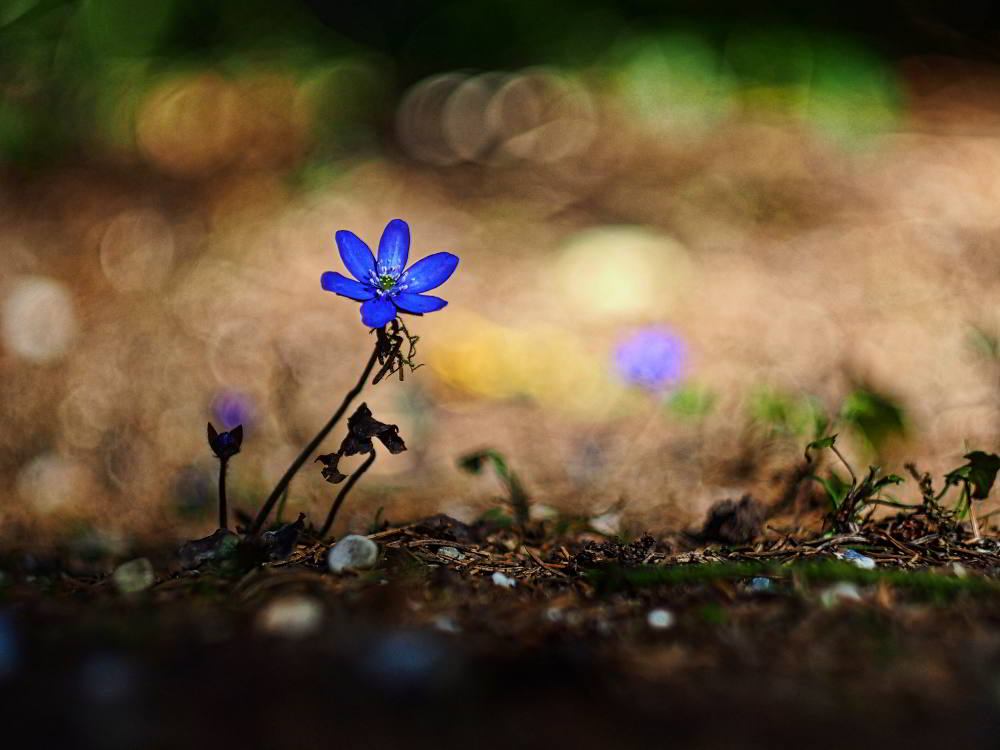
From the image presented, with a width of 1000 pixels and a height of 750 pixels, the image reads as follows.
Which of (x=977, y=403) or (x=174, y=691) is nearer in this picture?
(x=174, y=691)

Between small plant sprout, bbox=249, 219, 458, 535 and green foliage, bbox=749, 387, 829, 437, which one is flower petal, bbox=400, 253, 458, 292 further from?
green foliage, bbox=749, 387, 829, 437

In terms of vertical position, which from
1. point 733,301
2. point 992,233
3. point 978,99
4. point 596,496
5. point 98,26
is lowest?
point 596,496

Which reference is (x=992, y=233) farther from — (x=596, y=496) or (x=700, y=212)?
(x=596, y=496)

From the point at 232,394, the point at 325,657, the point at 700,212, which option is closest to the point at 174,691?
the point at 325,657

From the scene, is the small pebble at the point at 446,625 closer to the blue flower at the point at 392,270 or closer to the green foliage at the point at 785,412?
the blue flower at the point at 392,270

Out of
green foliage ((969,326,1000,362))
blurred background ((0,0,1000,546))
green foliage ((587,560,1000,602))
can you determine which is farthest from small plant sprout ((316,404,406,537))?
green foliage ((969,326,1000,362))

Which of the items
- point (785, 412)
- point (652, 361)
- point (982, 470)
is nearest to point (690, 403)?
point (652, 361)
